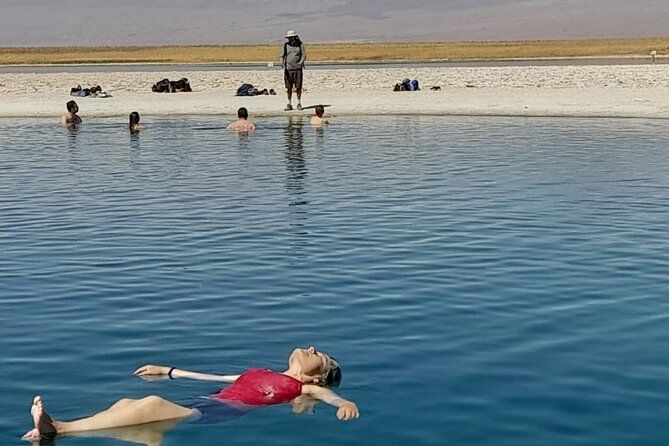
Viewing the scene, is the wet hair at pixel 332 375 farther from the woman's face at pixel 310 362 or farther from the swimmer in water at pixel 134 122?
the swimmer in water at pixel 134 122

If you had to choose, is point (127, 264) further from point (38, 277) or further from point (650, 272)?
point (650, 272)

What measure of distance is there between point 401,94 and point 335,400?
113 feet

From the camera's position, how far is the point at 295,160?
2556 centimetres

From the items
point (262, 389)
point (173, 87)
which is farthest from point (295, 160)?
point (173, 87)


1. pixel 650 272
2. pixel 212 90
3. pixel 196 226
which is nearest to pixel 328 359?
pixel 650 272

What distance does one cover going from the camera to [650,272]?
14039 mm

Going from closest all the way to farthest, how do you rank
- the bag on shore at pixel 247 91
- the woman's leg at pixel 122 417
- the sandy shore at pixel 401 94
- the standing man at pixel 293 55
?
the woman's leg at pixel 122 417, the standing man at pixel 293 55, the sandy shore at pixel 401 94, the bag on shore at pixel 247 91

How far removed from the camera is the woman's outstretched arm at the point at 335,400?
9258 mm

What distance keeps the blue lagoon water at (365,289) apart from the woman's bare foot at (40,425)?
193 millimetres

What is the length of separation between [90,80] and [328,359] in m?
52.2

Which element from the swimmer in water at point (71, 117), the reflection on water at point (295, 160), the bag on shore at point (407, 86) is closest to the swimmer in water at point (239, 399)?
the reflection on water at point (295, 160)

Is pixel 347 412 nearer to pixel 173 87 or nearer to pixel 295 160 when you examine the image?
pixel 295 160

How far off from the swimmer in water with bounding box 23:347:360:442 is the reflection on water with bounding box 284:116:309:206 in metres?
10.0

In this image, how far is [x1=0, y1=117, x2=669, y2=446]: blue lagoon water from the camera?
955 centimetres
